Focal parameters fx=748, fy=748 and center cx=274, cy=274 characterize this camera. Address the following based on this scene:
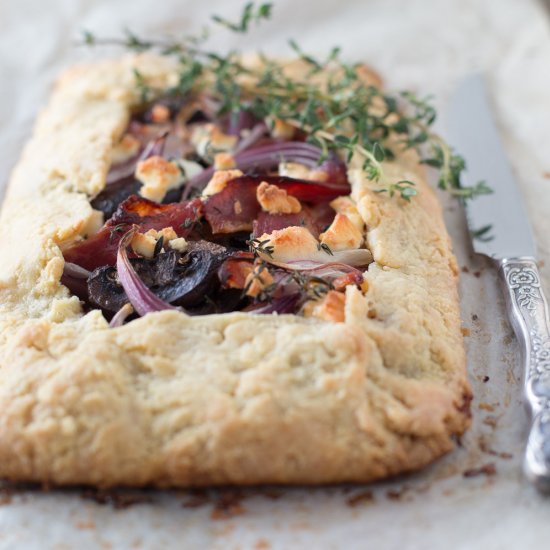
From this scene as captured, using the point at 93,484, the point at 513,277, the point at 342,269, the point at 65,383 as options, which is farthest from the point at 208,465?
the point at 513,277

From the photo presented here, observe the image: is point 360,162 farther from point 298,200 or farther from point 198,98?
point 198,98

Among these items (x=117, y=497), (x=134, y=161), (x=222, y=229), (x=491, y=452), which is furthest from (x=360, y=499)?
(x=134, y=161)

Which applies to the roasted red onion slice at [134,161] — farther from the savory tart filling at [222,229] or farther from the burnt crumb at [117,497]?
the burnt crumb at [117,497]

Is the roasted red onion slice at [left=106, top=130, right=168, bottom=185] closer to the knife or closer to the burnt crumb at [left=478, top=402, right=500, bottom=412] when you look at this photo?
the knife

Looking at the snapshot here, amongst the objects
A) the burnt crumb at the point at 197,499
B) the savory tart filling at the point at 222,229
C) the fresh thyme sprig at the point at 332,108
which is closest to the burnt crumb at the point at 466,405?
the savory tart filling at the point at 222,229

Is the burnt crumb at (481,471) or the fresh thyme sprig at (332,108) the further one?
the fresh thyme sprig at (332,108)

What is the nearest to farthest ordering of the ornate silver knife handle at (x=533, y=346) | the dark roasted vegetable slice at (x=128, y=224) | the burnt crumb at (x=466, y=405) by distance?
the ornate silver knife handle at (x=533, y=346) < the burnt crumb at (x=466, y=405) < the dark roasted vegetable slice at (x=128, y=224)

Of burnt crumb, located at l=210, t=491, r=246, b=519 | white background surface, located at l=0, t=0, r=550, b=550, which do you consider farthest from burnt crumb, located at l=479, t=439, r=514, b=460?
burnt crumb, located at l=210, t=491, r=246, b=519
